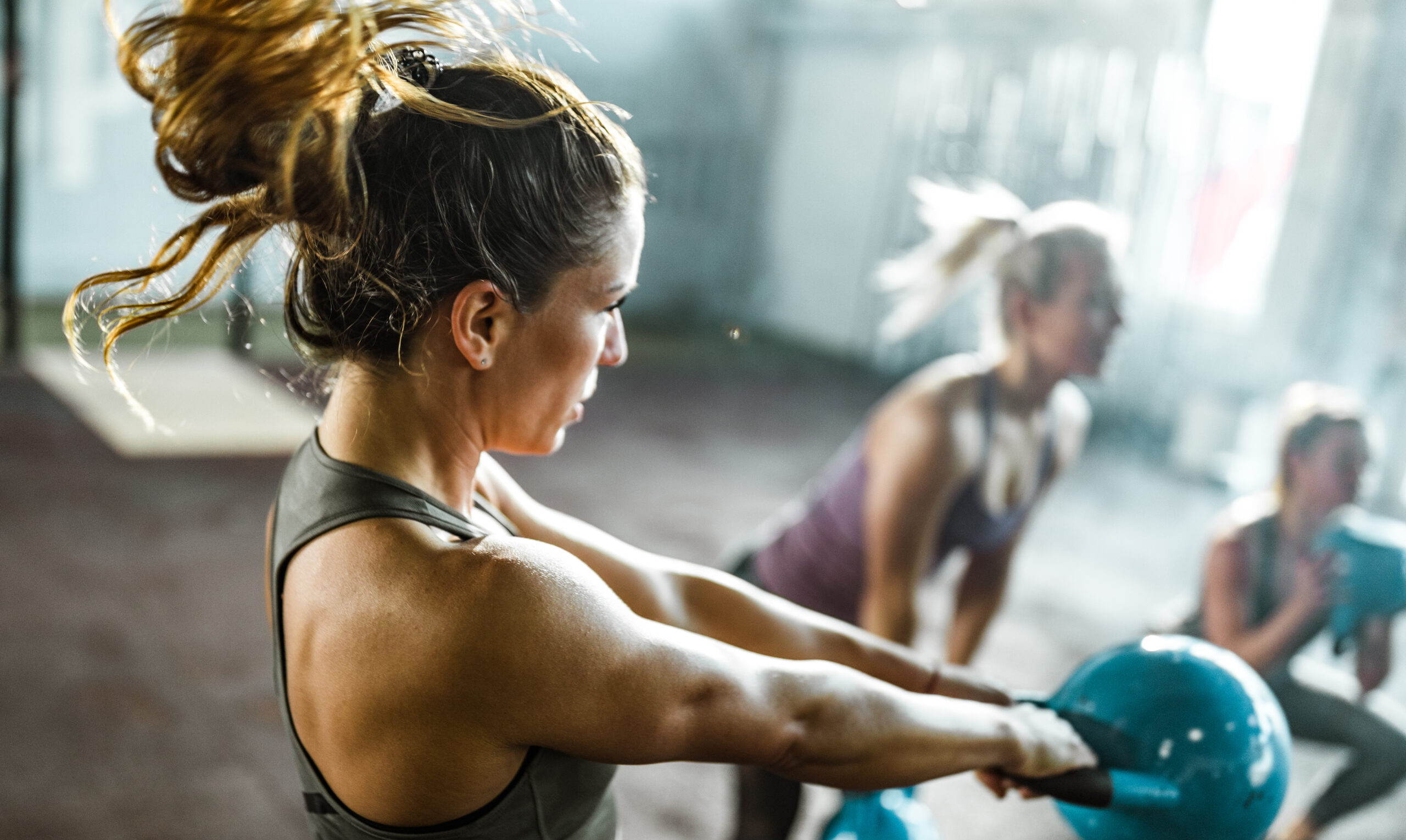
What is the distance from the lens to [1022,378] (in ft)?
6.54

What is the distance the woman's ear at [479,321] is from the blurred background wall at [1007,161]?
4.18 meters

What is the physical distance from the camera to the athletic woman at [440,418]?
745 mm

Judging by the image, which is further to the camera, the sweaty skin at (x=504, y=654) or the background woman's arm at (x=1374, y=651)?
the background woman's arm at (x=1374, y=651)

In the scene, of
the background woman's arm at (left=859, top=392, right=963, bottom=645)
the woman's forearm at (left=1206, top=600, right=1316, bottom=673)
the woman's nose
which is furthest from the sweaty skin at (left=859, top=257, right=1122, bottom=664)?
the woman's nose

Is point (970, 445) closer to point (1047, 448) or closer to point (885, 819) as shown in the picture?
point (1047, 448)

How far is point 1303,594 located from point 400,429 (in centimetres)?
170

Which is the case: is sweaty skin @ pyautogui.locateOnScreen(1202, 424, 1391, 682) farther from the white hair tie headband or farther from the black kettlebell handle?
the black kettlebell handle

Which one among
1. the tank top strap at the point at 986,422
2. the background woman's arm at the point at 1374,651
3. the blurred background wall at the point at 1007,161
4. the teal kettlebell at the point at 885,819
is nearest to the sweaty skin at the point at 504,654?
the teal kettlebell at the point at 885,819

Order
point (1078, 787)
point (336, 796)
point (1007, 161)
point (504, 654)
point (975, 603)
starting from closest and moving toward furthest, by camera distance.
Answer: point (504, 654)
point (336, 796)
point (1078, 787)
point (975, 603)
point (1007, 161)

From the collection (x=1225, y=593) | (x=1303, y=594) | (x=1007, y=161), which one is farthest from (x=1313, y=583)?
(x=1007, y=161)

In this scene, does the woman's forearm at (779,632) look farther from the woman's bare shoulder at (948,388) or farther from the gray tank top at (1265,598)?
the gray tank top at (1265,598)

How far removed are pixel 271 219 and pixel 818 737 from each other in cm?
58

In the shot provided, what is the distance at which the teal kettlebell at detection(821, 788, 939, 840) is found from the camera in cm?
125

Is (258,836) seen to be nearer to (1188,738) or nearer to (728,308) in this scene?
(1188,738)
